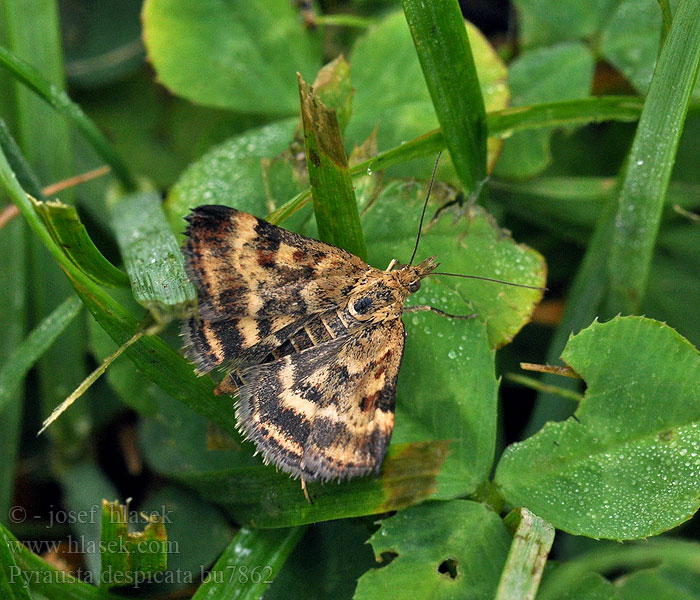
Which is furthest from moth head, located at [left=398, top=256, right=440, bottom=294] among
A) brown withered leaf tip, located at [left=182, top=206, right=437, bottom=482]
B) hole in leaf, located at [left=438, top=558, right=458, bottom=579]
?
hole in leaf, located at [left=438, top=558, right=458, bottom=579]

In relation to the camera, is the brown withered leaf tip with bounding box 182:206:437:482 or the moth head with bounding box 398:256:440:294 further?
the moth head with bounding box 398:256:440:294

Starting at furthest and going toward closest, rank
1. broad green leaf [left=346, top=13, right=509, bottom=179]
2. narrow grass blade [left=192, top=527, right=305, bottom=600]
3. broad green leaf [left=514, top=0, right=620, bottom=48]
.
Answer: broad green leaf [left=514, top=0, right=620, bottom=48] < broad green leaf [left=346, top=13, right=509, bottom=179] < narrow grass blade [left=192, top=527, right=305, bottom=600]

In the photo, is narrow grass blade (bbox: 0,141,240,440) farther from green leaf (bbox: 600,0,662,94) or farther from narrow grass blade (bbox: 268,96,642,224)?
green leaf (bbox: 600,0,662,94)

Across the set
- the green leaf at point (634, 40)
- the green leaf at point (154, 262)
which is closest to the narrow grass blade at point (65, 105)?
the green leaf at point (154, 262)

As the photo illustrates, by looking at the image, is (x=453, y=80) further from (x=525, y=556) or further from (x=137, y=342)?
(x=525, y=556)

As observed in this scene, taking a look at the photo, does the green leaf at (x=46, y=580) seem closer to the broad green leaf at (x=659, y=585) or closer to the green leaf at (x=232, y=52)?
the broad green leaf at (x=659, y=585)

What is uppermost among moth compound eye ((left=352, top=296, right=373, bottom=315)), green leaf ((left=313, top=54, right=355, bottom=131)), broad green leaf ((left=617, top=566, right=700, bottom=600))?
green leaf ((left=313, top=54, right=355, bottom=131))

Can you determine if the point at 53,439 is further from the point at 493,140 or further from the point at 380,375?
the point at 493,140
